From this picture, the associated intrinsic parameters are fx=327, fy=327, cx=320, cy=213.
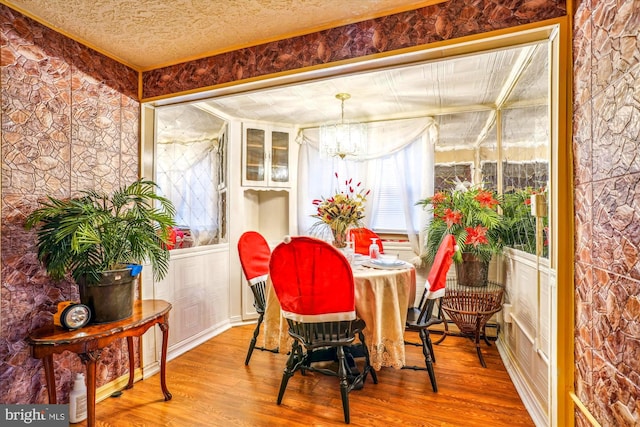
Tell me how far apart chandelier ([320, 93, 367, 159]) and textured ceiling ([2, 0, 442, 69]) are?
123 cm

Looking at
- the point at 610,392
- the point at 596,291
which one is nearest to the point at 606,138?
the point at 596,291

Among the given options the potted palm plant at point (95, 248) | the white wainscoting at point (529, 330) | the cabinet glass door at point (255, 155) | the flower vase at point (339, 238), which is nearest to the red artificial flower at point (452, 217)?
the white wainscoting at point (529, 330)

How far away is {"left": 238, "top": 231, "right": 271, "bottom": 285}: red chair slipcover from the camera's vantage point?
2.91m

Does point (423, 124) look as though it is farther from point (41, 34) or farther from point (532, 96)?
point (41, 34)

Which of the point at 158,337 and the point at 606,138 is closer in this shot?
the point at 606,138

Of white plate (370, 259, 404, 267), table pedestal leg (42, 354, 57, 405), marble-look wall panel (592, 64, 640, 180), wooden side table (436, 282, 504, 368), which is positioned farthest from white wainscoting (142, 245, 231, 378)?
marble-look wall panel (592, 64, 640, 180)

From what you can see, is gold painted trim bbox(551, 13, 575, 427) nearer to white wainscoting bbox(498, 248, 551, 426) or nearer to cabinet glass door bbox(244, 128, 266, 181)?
white wainscoting bbox(498, 248, 551, 426)

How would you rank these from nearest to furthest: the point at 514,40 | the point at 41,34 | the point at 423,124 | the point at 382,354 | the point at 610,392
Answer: the point at 610,392
the point at 514,40
the point at 41,34
the point at 382,354
the point at 423,124

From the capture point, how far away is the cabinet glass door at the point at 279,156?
4094 millimetres

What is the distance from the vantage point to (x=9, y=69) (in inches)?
70.9

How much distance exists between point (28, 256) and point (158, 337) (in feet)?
3.92

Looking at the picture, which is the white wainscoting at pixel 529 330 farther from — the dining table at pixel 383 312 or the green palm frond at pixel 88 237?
the green palm frond at pixel 88 237

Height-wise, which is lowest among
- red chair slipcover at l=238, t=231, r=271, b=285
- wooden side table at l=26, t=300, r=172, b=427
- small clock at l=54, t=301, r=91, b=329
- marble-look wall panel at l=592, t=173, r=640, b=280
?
wooden side table at l=26, t=300, r=172, b=427

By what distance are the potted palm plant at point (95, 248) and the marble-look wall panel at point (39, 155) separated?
0.11 metres
